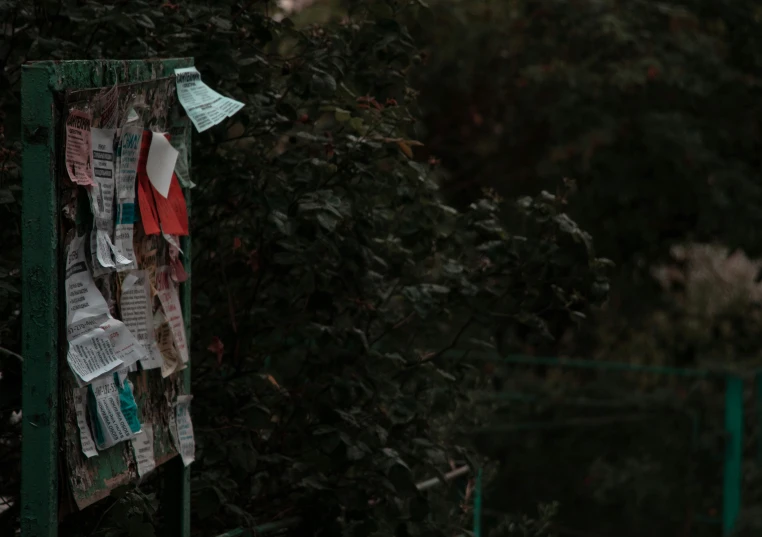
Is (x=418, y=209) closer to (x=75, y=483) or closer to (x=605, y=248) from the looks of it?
(x=75, y=483)

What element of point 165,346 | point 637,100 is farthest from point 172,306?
point 637,100

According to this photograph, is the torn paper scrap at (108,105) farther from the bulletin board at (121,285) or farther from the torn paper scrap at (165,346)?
the torn paper scrap at (165,346)

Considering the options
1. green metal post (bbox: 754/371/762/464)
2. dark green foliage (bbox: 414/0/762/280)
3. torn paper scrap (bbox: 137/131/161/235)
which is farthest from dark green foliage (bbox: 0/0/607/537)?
green metal post (bbox: 754/371/762/464)

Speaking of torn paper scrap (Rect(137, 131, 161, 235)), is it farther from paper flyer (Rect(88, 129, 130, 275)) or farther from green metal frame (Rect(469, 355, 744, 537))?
green metal frame (Rect(469, 355, 744, 537))

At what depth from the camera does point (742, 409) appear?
729 centimetres

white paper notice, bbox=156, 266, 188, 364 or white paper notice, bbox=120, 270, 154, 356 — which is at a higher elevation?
white paper notice, bbox=120, 270, 154, 356

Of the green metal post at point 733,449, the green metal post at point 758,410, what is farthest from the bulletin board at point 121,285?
the green metal post at point 758,410

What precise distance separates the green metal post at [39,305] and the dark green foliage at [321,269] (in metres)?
0.97

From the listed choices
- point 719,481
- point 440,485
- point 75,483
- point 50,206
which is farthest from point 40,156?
point 719,481

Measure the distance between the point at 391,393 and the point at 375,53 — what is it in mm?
1075

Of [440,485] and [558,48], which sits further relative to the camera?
[558,48]

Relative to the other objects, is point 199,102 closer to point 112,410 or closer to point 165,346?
point 165,346

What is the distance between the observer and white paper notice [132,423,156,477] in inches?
94.8

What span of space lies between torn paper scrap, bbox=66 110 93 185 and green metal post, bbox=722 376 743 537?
19.1 feet
